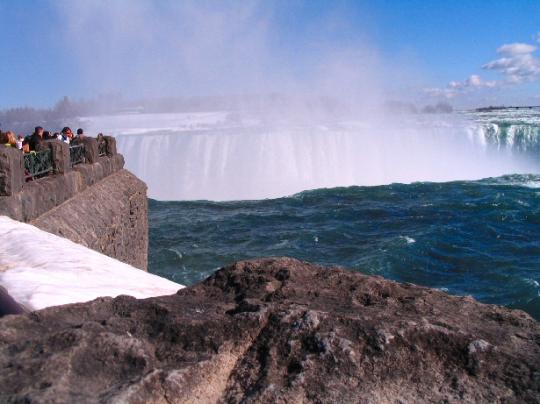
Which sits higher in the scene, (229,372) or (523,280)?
(229,372)

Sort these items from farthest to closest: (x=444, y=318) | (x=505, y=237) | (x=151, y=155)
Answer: (x=151, y=155)
(x=505, y=237)
(x=444, y=318)

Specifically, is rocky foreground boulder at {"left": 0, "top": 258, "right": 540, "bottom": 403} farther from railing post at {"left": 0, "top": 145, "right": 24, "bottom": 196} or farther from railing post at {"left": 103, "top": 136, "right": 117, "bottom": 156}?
railing post at {"left": 103, "top": 136, "right": 117, "bottom": 156}

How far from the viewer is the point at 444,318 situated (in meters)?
1.95

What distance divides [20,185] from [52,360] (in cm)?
418

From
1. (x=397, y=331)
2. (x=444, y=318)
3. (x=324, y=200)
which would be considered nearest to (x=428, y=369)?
(x=397, y=331)

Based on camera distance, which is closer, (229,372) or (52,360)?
(52,360)

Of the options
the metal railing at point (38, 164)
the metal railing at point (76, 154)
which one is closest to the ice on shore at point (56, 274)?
the metal railing at point (38, 164)

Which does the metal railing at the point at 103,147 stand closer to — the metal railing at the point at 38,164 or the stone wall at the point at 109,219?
the stone wall at the point at 109,219

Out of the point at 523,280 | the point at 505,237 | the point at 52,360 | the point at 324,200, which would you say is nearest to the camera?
the point at 52,360

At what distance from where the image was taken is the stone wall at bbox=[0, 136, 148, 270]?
5.18 m

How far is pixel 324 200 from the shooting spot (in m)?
21.2

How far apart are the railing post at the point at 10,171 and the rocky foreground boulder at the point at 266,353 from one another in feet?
11.2

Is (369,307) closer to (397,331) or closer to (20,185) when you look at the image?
(397,331)

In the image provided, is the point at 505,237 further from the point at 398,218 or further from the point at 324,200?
the point at 324,200
